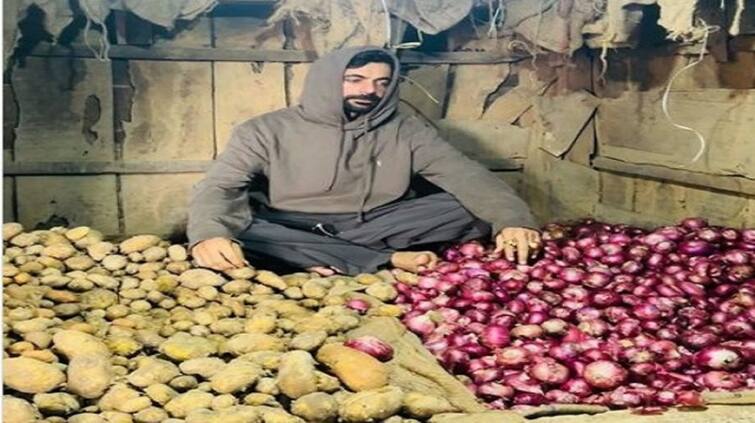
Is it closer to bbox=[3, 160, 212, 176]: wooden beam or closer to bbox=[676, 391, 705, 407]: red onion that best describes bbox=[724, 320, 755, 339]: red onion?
bbox=[676, 391, 705, 407]: red onion

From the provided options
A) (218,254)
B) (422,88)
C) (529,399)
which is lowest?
(529,399)

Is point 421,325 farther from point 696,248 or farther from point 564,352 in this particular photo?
point 696,248

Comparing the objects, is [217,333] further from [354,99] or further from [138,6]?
[138,6]

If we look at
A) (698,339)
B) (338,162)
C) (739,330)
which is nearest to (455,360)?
(698,339)

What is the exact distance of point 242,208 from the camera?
2777mm

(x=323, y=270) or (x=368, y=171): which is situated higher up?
(x=368, y=171)

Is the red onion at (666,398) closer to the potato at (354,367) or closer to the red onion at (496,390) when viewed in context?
the red onion at (496,390)

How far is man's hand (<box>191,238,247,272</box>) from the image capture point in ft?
8.14

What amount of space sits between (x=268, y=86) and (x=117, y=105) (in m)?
0.54

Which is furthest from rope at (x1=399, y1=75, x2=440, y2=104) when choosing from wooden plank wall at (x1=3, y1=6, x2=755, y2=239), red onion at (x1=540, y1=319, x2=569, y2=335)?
red onion at (x1=540, y1=319, x2=569, y2=335)

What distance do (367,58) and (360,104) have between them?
5.9 inches

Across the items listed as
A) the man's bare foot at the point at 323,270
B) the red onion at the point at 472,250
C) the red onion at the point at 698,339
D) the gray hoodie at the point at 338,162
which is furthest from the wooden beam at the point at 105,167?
the red onion at the point at 698,339

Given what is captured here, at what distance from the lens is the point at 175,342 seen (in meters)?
1.85

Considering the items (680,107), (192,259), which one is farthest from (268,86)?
(680,107)
